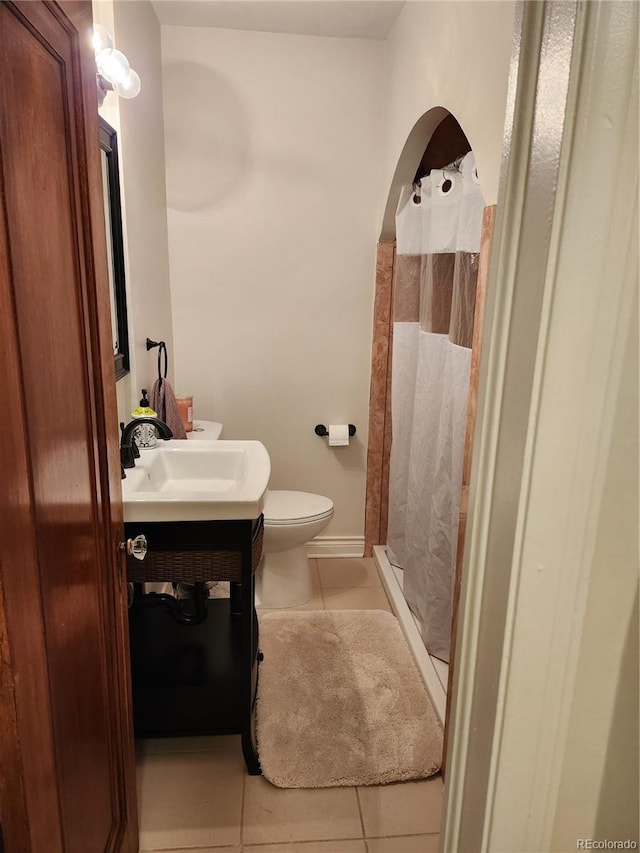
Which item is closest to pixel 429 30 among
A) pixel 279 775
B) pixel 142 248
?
pixel 142 248

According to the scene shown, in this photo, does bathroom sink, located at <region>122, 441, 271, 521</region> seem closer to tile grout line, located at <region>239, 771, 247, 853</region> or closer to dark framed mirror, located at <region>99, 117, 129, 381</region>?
dark framed mirror, located at <region>99, 117, 129, 381</region>

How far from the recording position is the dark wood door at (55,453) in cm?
77

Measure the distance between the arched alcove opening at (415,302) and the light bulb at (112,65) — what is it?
103cm

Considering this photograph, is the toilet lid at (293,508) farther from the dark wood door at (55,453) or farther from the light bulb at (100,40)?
the light bulb at (100,40)

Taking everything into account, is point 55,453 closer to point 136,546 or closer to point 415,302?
point 136,546

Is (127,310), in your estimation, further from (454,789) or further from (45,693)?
(454,789)

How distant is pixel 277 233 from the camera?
2947 mm

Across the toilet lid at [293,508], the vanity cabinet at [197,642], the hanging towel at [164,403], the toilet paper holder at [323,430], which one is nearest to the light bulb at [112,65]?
the hanging towel at [164,403]

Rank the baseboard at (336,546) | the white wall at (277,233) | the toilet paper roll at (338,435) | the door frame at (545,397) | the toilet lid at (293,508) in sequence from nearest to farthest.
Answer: the door frame at (545,397) < the toilet lid at (293,508) < the white wall at (277,233) < the toilet paper roll at (338,435) < the baseboard at (336,546)

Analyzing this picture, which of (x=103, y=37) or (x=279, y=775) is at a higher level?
(x=103, y=37)

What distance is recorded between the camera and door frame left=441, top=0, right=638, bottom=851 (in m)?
0.58

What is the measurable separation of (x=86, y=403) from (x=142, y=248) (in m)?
1.50

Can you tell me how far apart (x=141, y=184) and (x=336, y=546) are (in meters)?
2.09

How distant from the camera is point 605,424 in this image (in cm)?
63
